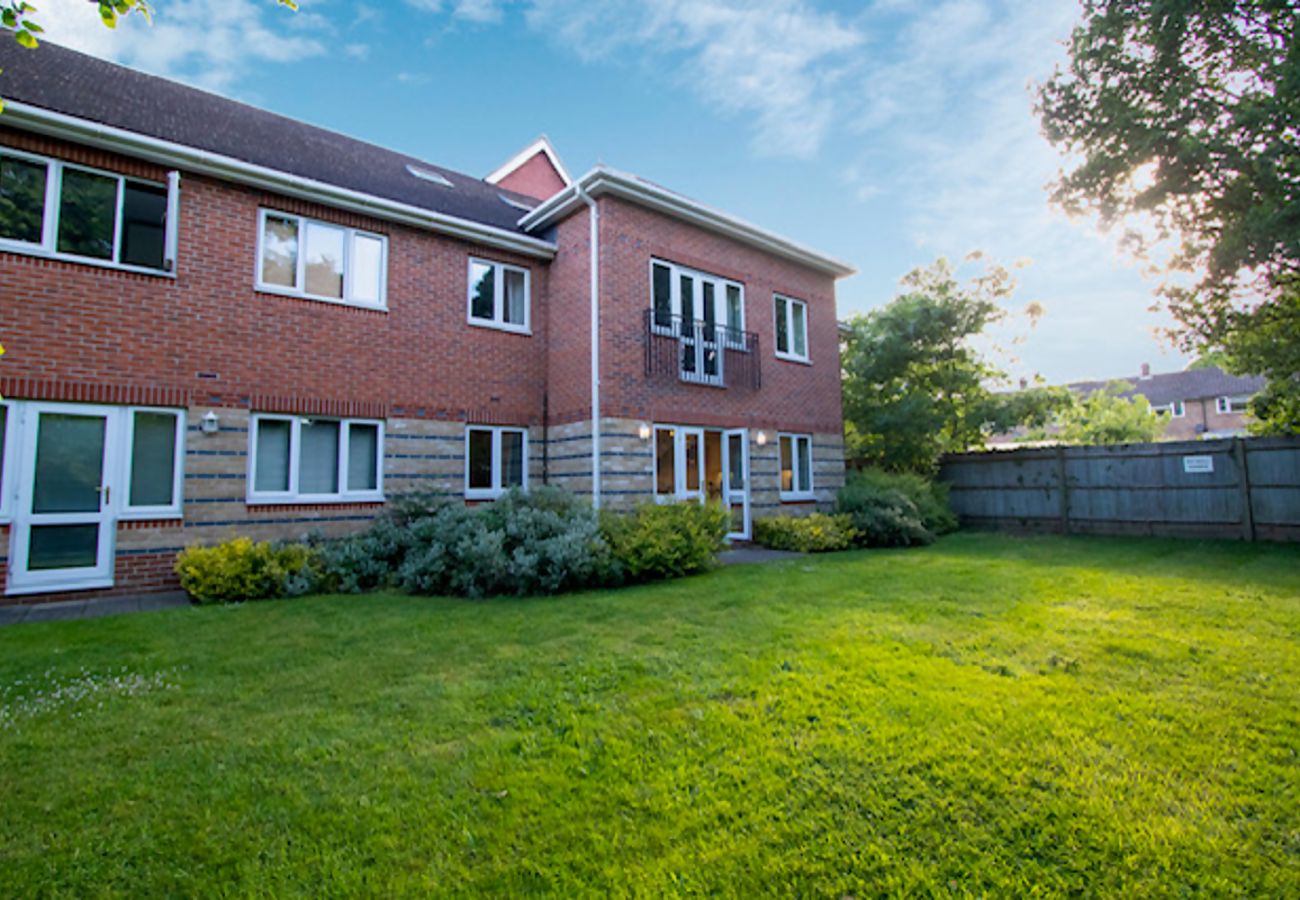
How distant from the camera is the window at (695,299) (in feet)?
35.0

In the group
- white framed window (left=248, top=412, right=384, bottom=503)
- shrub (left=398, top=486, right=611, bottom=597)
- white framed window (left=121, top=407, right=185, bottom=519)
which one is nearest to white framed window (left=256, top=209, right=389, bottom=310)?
white framed window (left=248, top=412, right=384, bottom=503)

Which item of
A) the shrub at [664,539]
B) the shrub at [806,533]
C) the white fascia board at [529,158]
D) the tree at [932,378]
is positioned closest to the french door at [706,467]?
the shrub at [806,533]

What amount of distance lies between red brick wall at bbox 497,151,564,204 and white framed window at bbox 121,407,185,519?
1151 centimetres

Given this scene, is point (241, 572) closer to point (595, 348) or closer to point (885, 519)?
point (595, 348)

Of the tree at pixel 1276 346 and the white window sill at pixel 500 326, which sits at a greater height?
the white window sill at pixel 500 326

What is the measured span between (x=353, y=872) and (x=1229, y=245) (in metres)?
13.1

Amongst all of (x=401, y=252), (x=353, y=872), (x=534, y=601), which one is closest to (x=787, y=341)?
(x=401, y=252)

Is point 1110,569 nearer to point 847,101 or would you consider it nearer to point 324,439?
point 847,101

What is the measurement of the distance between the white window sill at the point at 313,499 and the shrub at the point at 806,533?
6767 mm

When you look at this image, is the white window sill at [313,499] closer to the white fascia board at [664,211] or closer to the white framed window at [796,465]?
the white fascia board at [664,211]

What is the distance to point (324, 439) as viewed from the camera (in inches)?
338

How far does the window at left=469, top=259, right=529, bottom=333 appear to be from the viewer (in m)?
10.2

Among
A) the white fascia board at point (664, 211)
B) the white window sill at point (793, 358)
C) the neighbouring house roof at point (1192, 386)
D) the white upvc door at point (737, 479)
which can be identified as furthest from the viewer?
the neighbouring house roof at point (1192, 386)

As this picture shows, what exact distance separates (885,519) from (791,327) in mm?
4682
